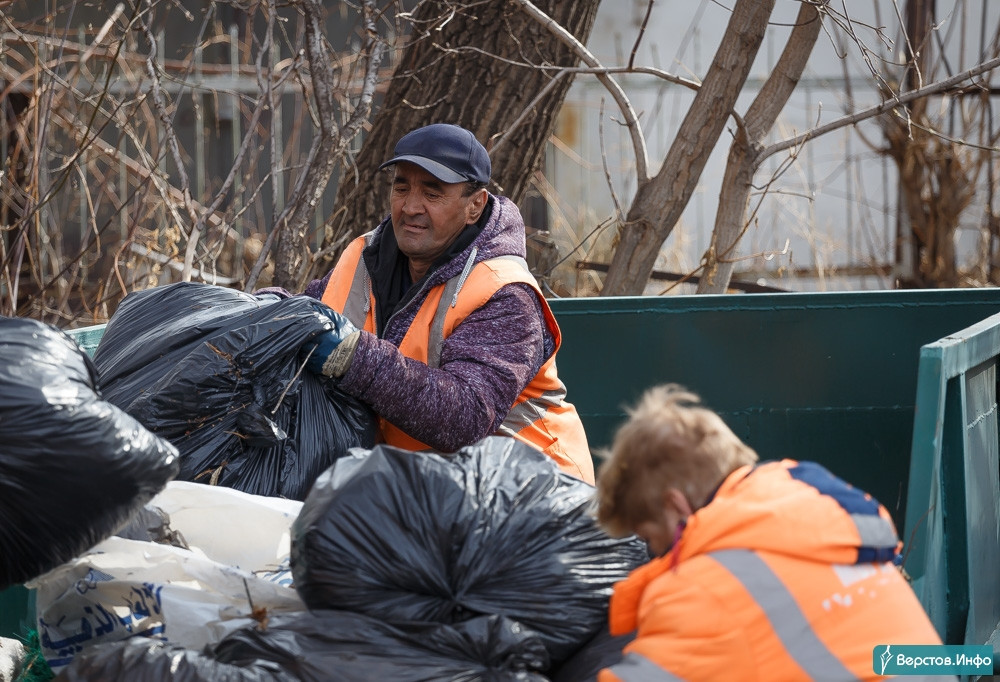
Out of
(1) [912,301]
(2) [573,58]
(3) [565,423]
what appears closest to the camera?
(3) [565,423]

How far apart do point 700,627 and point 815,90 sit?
25.1 feet

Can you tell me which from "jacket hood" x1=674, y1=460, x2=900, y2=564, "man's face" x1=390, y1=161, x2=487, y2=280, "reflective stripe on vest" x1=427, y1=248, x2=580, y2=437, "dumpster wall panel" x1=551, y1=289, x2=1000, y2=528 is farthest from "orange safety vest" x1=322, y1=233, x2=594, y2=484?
"jacket hood" x1=674, y1=460, x2=900, y2=564

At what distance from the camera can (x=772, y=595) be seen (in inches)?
55.7

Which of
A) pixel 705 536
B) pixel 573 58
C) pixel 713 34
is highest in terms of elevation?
pixel 713 34

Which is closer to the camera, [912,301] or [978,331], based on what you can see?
[978,331]

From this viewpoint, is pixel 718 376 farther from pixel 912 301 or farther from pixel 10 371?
pixel 10 371

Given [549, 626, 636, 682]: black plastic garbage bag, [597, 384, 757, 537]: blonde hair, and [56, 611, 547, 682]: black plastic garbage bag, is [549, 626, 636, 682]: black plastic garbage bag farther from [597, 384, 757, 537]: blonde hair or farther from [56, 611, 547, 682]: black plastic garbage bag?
[597, 384, 757, 537]: blonde hair

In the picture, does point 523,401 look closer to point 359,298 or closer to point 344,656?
point 359,298

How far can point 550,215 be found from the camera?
27.0 feet

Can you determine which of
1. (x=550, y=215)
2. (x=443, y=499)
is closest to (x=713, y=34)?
(x=550, y=215)

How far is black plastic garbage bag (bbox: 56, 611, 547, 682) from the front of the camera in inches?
62.0

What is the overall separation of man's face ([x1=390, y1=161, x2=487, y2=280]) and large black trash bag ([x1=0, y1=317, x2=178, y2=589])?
1.13 m

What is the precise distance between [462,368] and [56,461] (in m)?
1.04

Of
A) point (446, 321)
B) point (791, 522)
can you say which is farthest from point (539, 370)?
point (791, 522)
